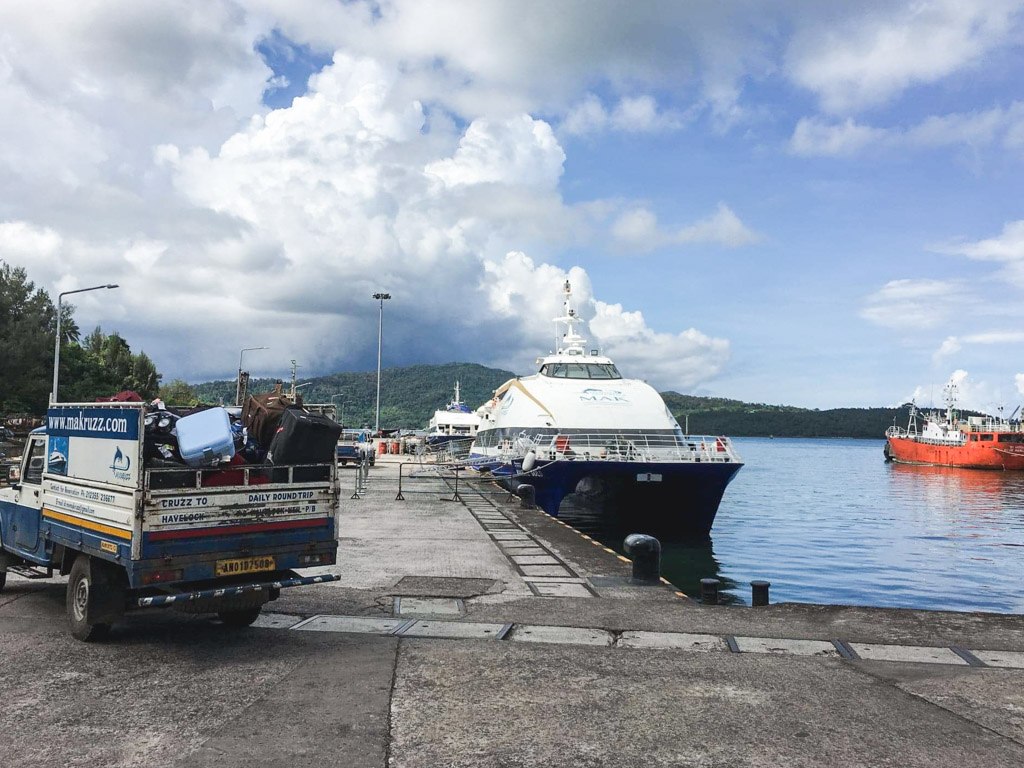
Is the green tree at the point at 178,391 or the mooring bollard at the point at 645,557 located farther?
the green tree at the point at 178,391

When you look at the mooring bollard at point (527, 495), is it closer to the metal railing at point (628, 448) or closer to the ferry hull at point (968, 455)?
the metal railing at point (628, 448)

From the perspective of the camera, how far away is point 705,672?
23.3 ft

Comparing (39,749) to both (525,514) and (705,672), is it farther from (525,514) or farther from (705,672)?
(525,514)

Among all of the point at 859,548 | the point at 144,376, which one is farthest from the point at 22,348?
the point at 859,548

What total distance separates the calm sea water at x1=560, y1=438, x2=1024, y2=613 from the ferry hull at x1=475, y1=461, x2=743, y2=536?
72cm

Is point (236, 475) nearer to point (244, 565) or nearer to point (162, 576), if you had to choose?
point (244, 565)

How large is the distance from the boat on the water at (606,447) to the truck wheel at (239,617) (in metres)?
14.4

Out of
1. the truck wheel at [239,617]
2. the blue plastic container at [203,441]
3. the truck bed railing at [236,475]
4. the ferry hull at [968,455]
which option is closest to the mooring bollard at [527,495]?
the truck wheel at [239,617]

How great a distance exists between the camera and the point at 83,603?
301 inches

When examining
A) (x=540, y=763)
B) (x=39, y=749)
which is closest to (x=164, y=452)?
(x=39, y=749)

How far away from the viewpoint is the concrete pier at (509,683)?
5.30 meters

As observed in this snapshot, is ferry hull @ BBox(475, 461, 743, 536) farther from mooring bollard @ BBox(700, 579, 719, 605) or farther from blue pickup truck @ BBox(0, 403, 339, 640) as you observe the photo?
blue pickup truck @ BBox(0, 403, 339, 640)

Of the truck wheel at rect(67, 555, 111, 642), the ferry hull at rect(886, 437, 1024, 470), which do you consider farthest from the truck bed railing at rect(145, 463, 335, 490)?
the ferry hull at rect(886, 437, 1024, 470)

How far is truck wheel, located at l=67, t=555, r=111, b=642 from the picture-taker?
7.46 m
